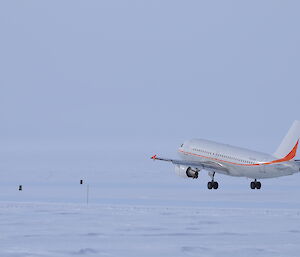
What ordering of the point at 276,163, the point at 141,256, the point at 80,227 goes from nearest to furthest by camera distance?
the point at 141,256
the point at 80,227
the point at 276,163

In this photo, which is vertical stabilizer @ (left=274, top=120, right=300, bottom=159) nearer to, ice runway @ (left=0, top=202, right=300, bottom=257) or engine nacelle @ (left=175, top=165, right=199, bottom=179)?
engine nacelle @ (left=175, top=165, right=199, bottom=179)

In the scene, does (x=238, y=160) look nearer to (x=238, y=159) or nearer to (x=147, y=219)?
(x=238, y=159)

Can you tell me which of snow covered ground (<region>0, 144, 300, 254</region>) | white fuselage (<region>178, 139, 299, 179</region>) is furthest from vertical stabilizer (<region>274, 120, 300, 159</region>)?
snow covered ground (<region>0, 144, 300, 254</region>)

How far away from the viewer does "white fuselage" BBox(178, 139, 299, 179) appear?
269 feet

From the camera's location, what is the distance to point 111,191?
8606 cm

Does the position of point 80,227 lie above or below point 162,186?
below

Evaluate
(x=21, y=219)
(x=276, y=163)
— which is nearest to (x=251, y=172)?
(x=276, y=163)

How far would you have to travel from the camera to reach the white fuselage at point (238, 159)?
82000 mm

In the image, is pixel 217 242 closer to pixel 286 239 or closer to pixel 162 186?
pixel 286 239

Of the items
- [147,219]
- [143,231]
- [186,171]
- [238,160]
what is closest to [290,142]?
[238,160]

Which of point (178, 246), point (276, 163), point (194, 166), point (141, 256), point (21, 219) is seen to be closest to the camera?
point (141, 256)

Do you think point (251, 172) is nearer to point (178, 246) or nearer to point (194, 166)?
point (194, 166)

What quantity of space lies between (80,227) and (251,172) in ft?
99.8

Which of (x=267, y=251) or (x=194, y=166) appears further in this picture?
(x=194, y=166)
